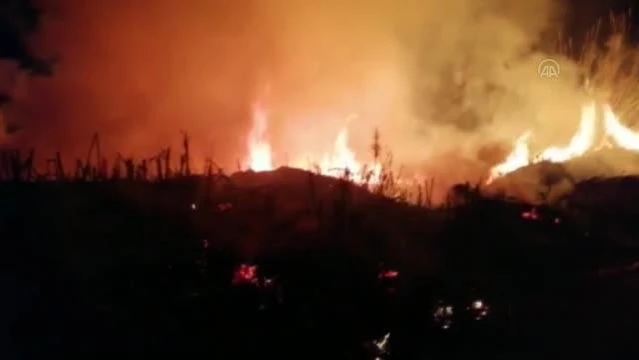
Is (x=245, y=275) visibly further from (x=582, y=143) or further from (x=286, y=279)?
(x=582, y=143)

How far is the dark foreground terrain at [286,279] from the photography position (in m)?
8.34

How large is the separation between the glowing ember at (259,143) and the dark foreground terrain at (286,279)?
5.18 metres

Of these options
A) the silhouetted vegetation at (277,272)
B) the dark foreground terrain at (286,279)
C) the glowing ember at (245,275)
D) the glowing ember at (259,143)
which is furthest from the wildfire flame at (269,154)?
the glowing ember at (245,275)

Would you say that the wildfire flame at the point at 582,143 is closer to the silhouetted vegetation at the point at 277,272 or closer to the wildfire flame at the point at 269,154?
the wildfire flame at the point at 269,154

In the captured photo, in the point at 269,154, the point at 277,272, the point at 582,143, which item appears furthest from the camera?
the point at 582,143

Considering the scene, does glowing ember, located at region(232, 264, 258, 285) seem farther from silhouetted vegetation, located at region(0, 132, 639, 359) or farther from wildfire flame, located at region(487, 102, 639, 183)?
wildfire flame, located at region(487, 102, 639, 183)

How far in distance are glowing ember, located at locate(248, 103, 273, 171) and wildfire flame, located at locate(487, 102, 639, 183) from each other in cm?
350

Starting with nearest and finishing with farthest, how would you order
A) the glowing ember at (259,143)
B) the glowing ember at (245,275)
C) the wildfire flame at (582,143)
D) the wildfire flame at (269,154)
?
the glowing ember at (245,275)
the wildfire flame at (269,154)
the glowing ember at (259,143)
the wildfire flame at (582,143)

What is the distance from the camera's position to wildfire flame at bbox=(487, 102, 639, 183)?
1758cm

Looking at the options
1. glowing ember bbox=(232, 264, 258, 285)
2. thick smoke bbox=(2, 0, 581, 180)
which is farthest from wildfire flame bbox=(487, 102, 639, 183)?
glowing ember bbox=(232, 264, 258, 285)

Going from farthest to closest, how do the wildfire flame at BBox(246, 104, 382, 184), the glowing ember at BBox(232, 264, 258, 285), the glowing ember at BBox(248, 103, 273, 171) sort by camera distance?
1. the glowing ember at BBox(248, 103, 273, 171)
2. the wildfire flame at BBox(246, 104, 382, 184)
3. the glowing ember at BBox(232, 264, 258, 285)

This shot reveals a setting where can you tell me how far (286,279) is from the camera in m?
9.20

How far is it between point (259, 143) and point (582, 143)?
541cm

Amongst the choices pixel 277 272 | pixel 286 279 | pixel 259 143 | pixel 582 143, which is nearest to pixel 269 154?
pixel 259 143
